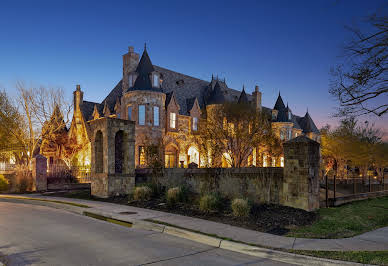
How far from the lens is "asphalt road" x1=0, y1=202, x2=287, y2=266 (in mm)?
6496

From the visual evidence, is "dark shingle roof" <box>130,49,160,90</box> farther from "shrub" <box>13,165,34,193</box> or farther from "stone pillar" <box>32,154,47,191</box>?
"shrub" <box>13,165,34,193</box>

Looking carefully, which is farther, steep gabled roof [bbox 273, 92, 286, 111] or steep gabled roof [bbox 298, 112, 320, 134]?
steep gabled roof [bbox 298, 112, 320, 134]

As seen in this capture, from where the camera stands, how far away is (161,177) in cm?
1805

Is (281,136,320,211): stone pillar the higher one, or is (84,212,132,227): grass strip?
(281,136,320,211): stone pillar

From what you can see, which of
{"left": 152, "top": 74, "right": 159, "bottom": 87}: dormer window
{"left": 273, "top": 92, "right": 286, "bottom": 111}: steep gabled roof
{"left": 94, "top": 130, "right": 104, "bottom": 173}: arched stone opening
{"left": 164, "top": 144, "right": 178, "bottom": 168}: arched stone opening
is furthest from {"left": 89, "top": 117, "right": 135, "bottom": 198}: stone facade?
{"left": 273, "top": 92, "right": 286, "bottom": 111}: steep gabled roof

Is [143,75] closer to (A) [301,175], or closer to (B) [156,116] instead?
(B) [156,116]

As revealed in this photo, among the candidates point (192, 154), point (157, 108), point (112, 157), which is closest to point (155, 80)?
point (157, 108)

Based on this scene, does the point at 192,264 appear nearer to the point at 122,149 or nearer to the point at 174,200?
the point at 174,200

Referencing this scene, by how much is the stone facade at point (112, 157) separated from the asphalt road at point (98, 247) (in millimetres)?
6385

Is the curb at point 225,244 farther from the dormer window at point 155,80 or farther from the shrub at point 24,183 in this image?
the dormer window at point 155,80

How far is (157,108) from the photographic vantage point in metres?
33.6

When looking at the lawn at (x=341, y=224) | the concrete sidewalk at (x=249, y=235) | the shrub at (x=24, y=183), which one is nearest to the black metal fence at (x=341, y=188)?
the lawn at (x=341, y=224)

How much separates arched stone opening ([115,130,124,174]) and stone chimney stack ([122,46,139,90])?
687 inches

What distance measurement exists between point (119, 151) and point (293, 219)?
11.2 m
